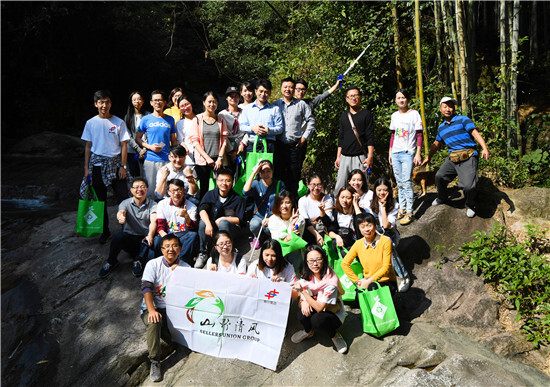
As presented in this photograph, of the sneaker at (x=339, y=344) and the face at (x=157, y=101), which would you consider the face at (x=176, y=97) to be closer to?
the face at (x=157, y=101)

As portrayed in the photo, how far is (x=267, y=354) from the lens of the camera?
3.94m

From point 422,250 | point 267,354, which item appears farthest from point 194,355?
point 422,250

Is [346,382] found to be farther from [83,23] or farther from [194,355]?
[83,23]

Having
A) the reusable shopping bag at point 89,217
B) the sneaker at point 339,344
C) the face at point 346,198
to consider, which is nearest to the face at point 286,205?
the face at point 346,198

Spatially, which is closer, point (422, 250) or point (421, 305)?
point (421, 305)

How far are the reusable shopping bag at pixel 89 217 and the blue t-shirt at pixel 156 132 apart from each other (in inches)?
32.8

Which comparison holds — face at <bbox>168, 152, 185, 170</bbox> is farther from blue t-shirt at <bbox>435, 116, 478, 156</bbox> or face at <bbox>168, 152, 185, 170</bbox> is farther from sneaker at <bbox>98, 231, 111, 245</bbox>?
blue t-shirt at <bbox>435, 116, 478, 156</bbox>

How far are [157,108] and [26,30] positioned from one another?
810 cm

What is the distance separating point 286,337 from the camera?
4.17 m

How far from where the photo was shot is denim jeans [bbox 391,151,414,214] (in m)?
5.23

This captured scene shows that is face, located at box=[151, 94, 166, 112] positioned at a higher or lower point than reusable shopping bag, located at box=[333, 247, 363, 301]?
higher

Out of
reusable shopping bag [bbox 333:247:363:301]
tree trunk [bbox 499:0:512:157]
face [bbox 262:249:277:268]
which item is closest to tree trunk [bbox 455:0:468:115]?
tree trunk [bbox 499:0:512:157]

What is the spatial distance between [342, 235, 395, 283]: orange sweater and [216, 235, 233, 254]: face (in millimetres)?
1118

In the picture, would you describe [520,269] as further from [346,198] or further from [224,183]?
[224,183]
